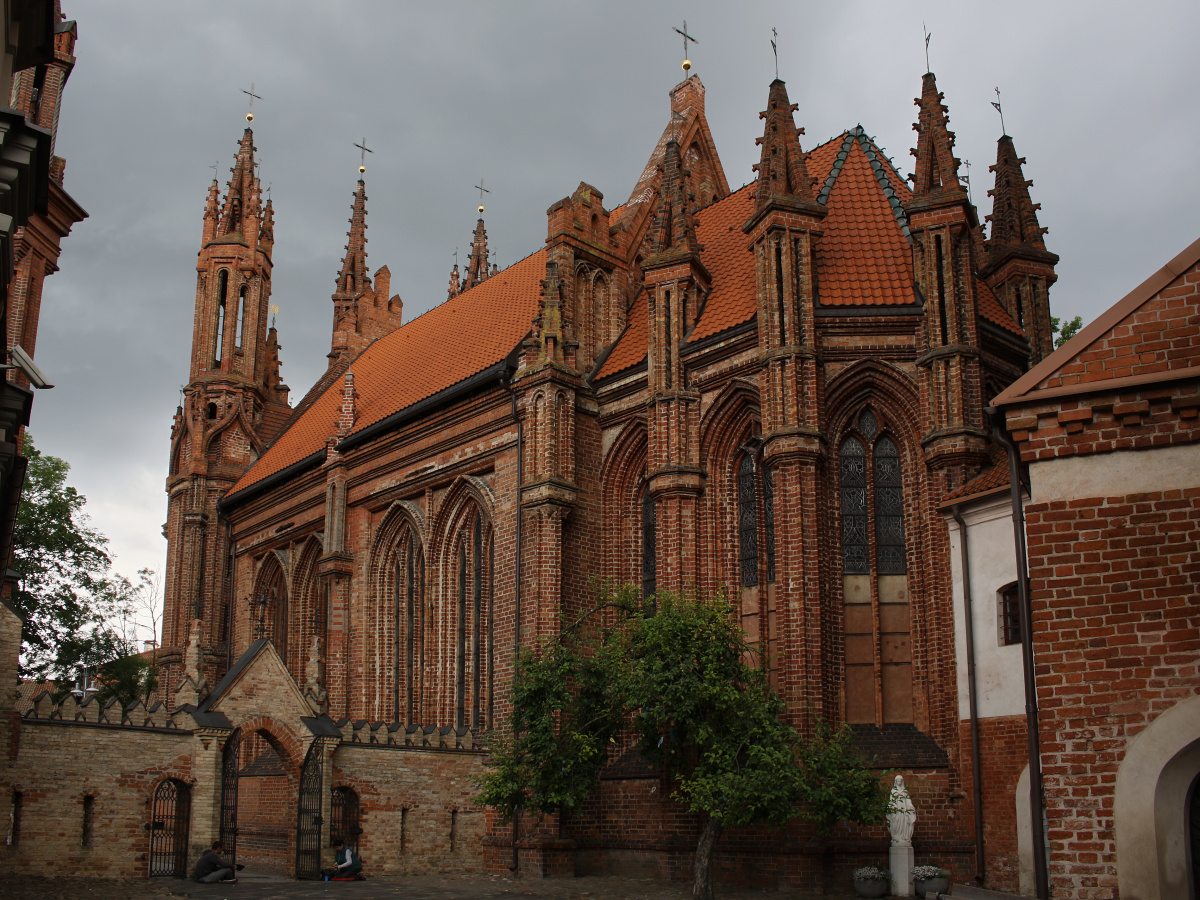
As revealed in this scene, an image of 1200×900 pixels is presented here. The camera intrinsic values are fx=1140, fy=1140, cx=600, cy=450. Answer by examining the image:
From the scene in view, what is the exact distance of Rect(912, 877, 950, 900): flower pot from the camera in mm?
16500

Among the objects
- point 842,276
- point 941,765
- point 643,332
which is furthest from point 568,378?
point 941,765

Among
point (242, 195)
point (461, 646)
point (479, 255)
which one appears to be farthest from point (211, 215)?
point (461, 646)

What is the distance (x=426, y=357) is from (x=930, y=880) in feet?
65.6

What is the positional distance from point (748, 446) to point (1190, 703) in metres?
12.8

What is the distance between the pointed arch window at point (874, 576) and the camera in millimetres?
18828

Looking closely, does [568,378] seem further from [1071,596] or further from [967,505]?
[1071,596]

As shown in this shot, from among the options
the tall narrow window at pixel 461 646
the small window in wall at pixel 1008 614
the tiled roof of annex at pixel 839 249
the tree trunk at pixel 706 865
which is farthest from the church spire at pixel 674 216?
the tree trunk at pixel 706 865

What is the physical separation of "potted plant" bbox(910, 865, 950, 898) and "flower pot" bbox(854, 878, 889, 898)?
0.48m

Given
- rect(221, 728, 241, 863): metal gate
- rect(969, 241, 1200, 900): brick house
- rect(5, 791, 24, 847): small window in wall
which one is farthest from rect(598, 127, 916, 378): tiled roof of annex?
rect(5, 791, 24, 847): small window in wall

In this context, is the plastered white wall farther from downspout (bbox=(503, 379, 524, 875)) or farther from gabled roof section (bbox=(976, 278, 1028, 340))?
downspout (bbox=(503, 379, 524, 875))

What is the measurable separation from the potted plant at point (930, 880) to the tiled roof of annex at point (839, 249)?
30.6ft

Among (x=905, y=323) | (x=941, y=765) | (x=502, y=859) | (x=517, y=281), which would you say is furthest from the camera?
(x=517, y=281)

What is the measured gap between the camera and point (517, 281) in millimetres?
31672

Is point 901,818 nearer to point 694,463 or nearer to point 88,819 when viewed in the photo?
point 694,463
